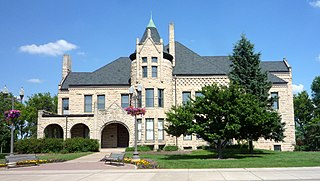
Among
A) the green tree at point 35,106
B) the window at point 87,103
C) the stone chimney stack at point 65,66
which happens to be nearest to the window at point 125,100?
the window at point 87,103

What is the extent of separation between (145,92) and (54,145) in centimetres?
1127

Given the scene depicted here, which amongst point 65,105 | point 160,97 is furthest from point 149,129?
point 65,105

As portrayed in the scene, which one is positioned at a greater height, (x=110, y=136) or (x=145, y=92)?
(x=145, y=92)

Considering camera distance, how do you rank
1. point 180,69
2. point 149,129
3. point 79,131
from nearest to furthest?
point 149,129 → point 180,69 → point 79,131

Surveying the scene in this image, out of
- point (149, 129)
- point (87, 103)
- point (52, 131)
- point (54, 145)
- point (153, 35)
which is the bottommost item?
point (54, 145)

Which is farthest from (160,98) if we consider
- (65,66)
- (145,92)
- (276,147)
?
(65,66)

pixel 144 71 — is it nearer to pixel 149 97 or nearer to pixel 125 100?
pixel 149 97

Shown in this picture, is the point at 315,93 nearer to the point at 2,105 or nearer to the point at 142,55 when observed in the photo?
the point at 142,55

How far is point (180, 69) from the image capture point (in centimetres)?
3897

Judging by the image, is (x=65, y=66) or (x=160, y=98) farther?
(x=65, y=66)

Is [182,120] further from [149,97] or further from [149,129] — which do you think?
[149,97]

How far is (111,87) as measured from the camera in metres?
39.8

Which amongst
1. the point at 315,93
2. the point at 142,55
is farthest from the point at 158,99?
the point at 315,93

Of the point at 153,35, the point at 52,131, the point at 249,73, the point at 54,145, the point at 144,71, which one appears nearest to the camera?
the point at 249,73
